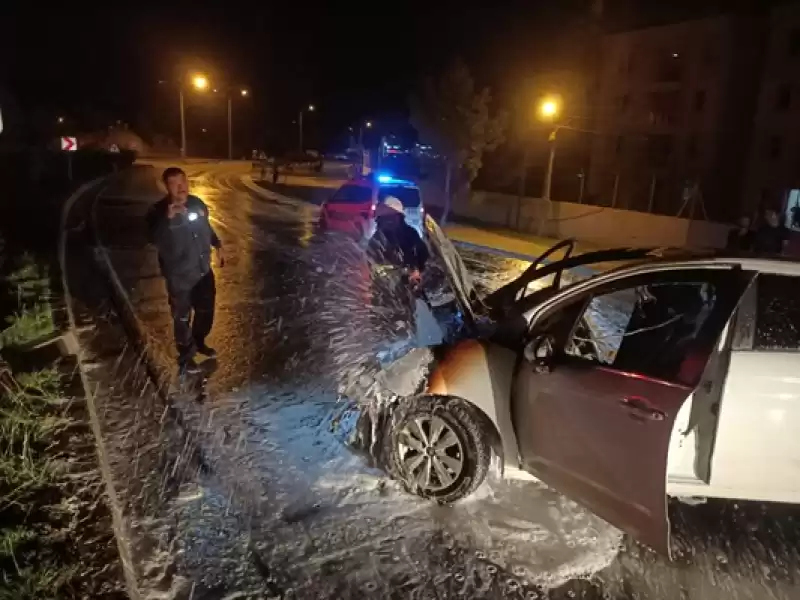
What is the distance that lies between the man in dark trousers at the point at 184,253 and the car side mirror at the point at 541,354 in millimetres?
3612

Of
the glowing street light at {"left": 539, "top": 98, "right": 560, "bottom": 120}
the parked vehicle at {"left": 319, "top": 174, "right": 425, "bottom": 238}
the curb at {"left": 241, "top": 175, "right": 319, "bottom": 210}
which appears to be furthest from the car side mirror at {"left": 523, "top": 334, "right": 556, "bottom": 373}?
the curb at {"left": 241, "top": 175, "right": 319, "bottom": 210}

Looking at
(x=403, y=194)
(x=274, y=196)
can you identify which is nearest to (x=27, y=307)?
(x=403, y=194)

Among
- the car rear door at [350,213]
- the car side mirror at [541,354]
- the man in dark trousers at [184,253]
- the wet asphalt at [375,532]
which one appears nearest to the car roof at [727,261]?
the car side mirror at [541,354]

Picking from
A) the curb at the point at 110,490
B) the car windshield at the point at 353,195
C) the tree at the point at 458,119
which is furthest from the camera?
the tree at the point at 458,119

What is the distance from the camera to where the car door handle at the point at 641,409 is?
351 cm

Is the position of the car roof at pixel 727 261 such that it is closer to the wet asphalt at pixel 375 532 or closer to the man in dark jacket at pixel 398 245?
the wet asphalt at pixel 375 532

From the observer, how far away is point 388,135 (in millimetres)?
59188

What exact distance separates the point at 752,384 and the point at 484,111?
2571cm

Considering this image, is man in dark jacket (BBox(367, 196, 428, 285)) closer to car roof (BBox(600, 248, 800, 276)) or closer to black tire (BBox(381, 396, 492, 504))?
black tire (BBox(381, 396, 492, 504))

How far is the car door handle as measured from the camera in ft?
11.5

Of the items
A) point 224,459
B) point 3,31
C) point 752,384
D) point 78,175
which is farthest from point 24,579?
point 3,31

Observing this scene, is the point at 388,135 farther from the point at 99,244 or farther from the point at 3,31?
the point at 99,244

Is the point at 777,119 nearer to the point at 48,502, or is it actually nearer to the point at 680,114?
the point at 680,114

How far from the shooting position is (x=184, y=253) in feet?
21.0
